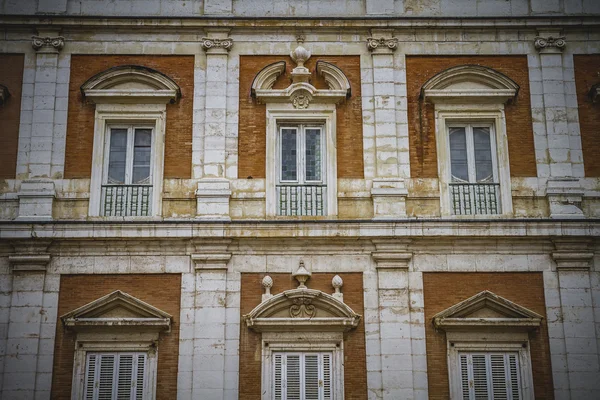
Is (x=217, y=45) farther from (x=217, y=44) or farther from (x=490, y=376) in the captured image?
(x=490, y=376)

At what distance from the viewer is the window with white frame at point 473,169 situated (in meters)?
16.8

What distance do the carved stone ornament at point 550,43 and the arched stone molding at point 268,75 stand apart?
545 cm

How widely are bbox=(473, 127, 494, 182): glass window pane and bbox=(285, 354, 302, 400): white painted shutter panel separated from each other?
5284 millimetres

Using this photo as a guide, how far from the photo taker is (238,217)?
54.0ft

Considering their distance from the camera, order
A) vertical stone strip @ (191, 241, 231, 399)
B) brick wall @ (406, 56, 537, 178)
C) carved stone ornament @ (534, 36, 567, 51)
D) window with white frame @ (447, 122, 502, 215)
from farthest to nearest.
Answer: carved stone ornament @ (534, 36, 567, 51)
brick wall @ (406, 56, 537, 178)
window with white frame @ (447, 122, 502, 215)
vertical stone strip @ (191, 241, 231, 399)

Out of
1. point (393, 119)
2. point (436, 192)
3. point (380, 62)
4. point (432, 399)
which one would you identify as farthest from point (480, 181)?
point (432, 399)

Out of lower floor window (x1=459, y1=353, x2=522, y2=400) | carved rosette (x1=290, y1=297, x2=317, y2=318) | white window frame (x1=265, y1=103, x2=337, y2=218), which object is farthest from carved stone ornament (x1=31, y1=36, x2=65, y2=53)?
lower floor window (x1=459, y1=353, x2=522, y2=400)

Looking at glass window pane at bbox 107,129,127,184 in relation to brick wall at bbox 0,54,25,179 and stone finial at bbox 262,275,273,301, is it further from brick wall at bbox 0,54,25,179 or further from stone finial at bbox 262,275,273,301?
stone finial at bbox 262,275,273,301

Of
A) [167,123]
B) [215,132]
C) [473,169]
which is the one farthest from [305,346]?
[167,123]

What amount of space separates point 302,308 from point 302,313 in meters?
0.10

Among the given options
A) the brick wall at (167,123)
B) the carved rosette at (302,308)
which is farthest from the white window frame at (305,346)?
the brick wall at (167,123)

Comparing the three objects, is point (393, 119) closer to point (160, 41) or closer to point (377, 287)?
point (377, 287)

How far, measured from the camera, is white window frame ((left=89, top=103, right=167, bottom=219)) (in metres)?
16.7

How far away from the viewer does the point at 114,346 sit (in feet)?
51.3
